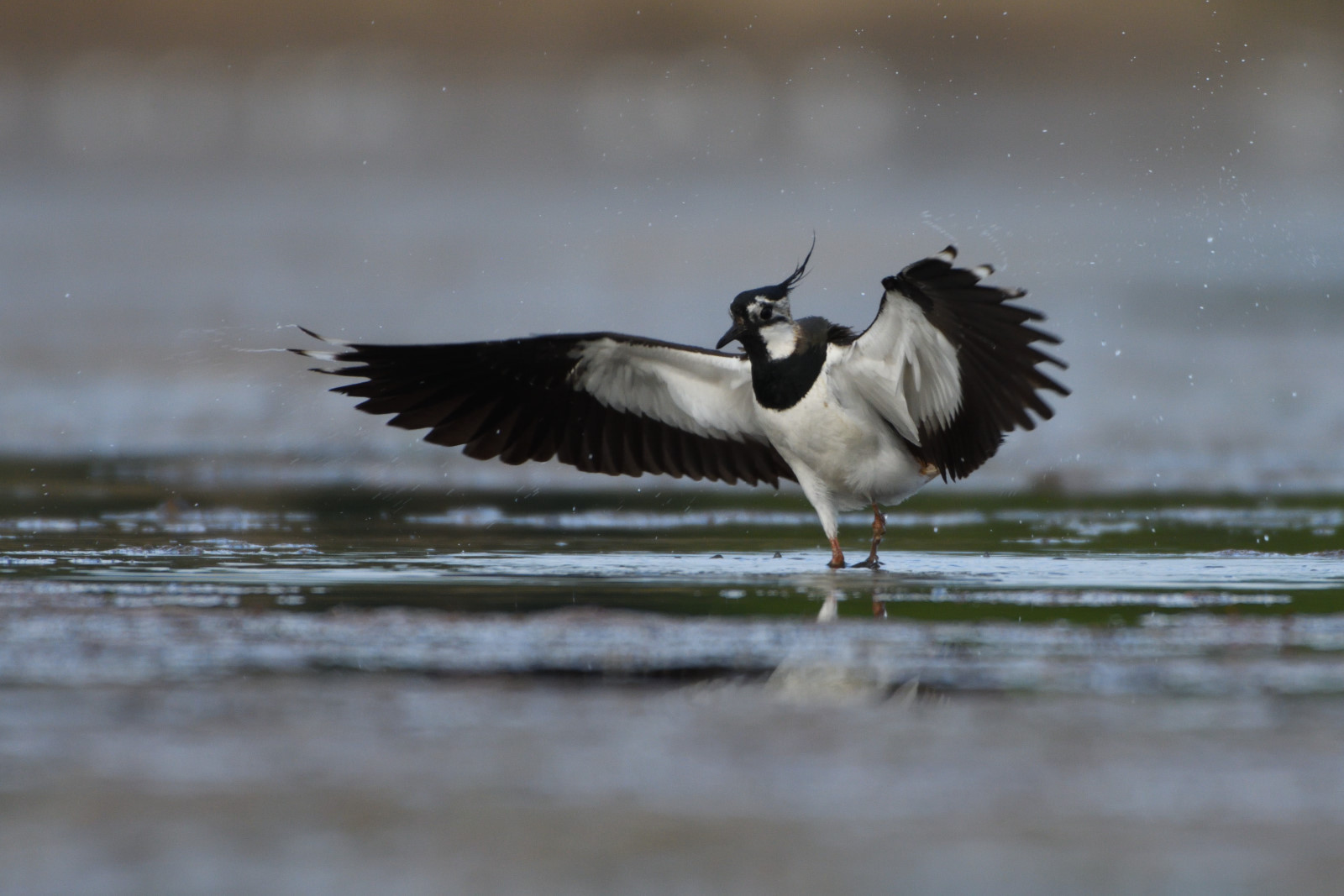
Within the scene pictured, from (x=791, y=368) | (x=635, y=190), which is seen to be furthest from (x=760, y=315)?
(x=635, y=190)

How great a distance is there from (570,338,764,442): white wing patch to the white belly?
38 centimetres

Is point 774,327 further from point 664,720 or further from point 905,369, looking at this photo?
point 664,720

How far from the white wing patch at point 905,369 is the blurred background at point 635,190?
13.7 ft

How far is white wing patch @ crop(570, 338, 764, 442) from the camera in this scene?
8.12 metres

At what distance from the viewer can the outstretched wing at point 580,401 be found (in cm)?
815

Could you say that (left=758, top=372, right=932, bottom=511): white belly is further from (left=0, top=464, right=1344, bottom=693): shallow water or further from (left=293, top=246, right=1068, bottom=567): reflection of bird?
(left=0, top=464, right=1344, bottom=693): shallow water

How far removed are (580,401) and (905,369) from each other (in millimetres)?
1552

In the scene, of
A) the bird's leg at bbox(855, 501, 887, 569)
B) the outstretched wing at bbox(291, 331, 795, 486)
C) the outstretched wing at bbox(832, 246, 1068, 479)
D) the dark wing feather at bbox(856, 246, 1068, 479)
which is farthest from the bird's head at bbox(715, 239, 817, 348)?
the bird's leg at bbox(855, 501, 887, 569)

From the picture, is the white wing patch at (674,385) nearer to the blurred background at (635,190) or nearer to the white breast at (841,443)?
the white breast at (841,443)

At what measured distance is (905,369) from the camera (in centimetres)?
761

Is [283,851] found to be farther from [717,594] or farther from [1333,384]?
→ [1333,384]

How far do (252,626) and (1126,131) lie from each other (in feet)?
72.4

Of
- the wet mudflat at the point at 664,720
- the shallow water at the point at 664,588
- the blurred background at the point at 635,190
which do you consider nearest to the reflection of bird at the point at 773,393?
the shallow water at the point at 664,588

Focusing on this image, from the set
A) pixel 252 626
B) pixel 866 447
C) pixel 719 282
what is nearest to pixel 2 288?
pixel 719 282
